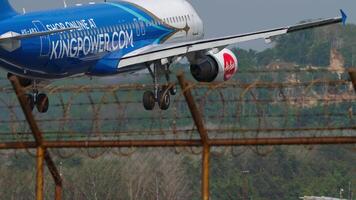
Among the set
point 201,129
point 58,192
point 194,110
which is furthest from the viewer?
point 58,192

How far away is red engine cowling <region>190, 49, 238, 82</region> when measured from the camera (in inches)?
2425

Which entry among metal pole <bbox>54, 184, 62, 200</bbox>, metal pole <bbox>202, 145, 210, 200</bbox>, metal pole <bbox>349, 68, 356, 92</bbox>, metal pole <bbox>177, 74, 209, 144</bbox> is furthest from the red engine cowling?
metal pole <bbox>349, 68, 356, 92</bbox>

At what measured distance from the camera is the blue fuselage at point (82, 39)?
57844mm

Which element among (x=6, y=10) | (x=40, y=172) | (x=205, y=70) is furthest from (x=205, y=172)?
(x=205, y=70)

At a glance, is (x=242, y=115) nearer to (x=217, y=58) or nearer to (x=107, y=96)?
(x=107, y=96)

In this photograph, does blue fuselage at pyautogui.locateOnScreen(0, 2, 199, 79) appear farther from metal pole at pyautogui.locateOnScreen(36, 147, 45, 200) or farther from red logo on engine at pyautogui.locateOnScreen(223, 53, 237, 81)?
metal pole at pyautogui.locateOnScreen(36, 147, 45, 200)

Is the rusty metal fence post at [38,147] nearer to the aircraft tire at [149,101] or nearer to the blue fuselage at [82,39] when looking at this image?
the blue fuselage at [82,39]

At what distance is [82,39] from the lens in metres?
61.7

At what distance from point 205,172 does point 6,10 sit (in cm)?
3499

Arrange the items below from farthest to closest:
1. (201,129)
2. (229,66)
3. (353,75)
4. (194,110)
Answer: (229,66), (194,110), (201,129), (353,75)

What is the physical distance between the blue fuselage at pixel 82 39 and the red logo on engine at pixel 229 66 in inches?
178

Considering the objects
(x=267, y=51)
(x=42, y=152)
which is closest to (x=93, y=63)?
(x=42, y=152)

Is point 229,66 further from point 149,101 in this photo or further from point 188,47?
point 149,101

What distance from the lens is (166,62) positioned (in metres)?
62.9
